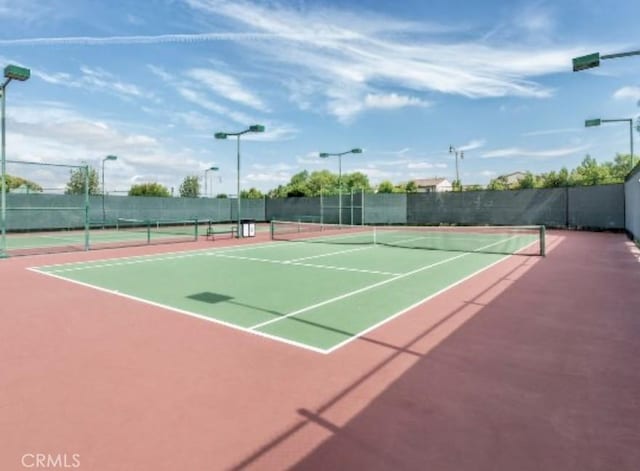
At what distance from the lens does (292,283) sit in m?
9.37

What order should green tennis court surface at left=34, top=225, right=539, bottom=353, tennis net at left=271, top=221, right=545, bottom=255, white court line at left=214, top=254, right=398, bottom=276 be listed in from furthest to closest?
tennis net at left=271, top=221, right=545, bottom=255
white court line at left=214, top=254, right=398, bottom=276
green tennis court surface at left=34, top=225, right=539, bottom=353

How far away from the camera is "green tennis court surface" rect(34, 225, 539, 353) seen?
6.26m

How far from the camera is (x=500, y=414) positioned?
3.52 m

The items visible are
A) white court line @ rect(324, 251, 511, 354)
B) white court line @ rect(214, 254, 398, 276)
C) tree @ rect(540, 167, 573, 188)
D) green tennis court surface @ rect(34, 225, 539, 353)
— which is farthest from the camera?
tree @ rect(540, 167, 573, 188)

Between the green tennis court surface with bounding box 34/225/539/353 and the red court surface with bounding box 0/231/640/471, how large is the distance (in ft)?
1.72

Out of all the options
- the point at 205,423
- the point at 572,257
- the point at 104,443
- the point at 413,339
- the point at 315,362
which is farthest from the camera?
the point at 572,257

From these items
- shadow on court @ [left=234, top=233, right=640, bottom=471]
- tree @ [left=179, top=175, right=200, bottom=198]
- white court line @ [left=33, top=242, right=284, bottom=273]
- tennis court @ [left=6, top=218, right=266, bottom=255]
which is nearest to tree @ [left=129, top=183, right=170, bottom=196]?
tree @ [left=179, top=175, right=200, bottom=198]

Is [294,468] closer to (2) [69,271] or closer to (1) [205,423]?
(1) [205,423]

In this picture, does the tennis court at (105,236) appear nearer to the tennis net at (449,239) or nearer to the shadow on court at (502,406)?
the tennis net at (449,239)

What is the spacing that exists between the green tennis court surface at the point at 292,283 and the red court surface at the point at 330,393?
1.72ft

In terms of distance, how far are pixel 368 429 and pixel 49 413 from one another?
2.74 m

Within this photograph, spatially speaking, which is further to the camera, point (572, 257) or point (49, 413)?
point (572, 257)

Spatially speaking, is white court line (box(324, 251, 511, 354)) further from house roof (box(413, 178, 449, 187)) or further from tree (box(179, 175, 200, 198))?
house roof (box(413, 178, 449, 187))

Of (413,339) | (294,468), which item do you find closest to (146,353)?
(294,468)
